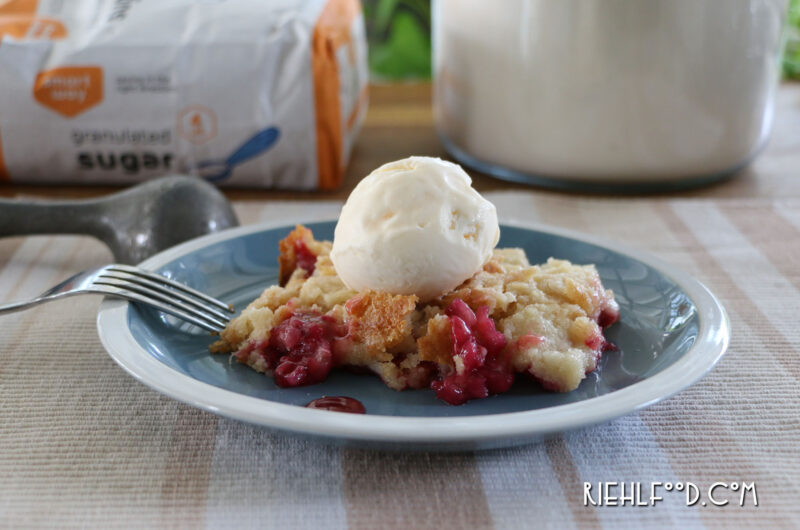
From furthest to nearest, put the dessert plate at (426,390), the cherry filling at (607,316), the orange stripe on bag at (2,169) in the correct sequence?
1. the orange stripe on bag at (2,169)
2. the cherry filling at (607,316)
3. the dessert plate at (426,390)

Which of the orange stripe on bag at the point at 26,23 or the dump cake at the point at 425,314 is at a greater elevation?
the orange stripe on bag at the point at 26,23

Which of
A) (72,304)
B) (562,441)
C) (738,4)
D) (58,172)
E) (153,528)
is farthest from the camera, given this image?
(58,172)

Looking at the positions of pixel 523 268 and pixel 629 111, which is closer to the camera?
pixel 523 268

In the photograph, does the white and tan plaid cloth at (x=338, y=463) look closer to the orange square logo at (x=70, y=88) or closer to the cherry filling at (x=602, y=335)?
the cherry filling at (x=602, y=335)

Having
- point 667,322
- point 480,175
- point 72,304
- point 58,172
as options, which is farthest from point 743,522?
point 58,172

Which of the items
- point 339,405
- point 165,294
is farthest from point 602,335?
point 165,294

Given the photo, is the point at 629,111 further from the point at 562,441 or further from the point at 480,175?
the point at 562,441

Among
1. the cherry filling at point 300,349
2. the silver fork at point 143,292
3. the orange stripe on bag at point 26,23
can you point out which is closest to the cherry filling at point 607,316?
the cherry filling at point 300,349

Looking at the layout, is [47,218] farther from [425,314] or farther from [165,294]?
[425,314]
